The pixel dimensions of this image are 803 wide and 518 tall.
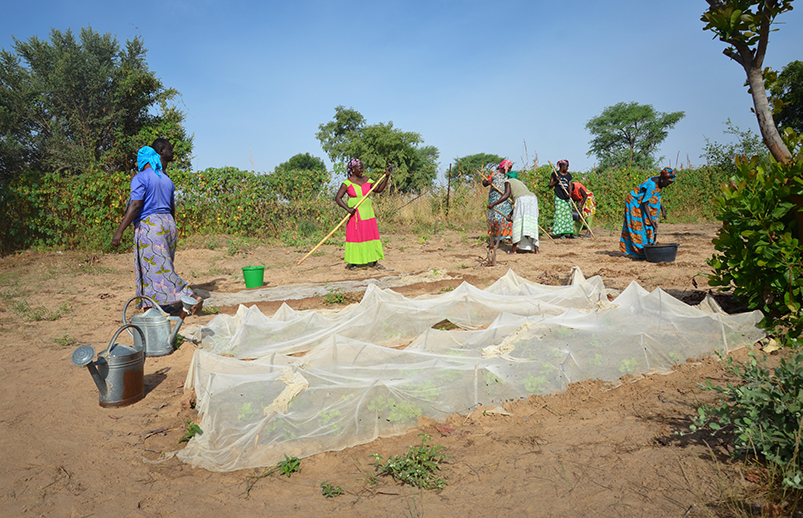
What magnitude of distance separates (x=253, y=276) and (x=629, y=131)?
34.6 metres

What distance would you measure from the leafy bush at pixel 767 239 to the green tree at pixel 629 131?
3172cm

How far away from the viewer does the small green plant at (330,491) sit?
2.01 metres

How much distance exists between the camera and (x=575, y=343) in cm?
306

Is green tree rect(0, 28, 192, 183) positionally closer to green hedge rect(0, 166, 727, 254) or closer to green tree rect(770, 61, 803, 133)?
green hedge rect(0, 166, 727, 254)

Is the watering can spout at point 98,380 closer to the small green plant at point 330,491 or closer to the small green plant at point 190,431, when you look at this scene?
the small green plant at point 190,431

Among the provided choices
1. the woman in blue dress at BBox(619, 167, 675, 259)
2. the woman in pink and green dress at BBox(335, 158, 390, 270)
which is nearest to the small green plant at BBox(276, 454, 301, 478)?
the woman in pink and green dress at BBox(335, 158, 390, 270)

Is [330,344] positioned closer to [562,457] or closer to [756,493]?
[562,457]

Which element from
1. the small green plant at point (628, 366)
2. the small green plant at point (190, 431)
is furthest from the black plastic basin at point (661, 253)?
the small green plant at point (190, 431)

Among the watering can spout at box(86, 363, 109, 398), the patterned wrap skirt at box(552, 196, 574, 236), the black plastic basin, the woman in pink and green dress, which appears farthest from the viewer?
the patterned wrap skirt at box(552, 196, 574, 236)

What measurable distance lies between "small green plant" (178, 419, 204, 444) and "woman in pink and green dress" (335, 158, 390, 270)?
4791mm

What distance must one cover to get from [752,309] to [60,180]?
10659mm

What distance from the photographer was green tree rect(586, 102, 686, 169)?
109 feet

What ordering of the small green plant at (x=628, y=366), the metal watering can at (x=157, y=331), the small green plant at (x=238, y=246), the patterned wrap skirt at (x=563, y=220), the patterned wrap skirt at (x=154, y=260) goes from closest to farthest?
the small green plant at (x=628, y=366) → the metal watering can at (x=157, y=331) → the patterned wrap skirt at (x=154, y=260) → the small green plant at (x=238, y=246) → the patterned wrap skirt at (x=563, y=220)

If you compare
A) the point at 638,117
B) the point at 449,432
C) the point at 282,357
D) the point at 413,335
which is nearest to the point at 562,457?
the point at 449,432
